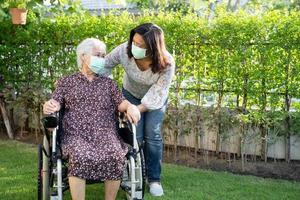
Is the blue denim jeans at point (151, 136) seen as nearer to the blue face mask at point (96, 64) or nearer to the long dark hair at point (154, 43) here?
the long dark hair at point (154, 43)

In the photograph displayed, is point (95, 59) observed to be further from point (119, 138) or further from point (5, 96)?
point (5, 96)

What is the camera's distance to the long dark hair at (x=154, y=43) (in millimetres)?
3922

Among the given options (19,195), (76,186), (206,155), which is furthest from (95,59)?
(206,155)

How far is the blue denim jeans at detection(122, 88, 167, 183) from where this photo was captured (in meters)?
4.32

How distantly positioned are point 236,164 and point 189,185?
1.06 meters

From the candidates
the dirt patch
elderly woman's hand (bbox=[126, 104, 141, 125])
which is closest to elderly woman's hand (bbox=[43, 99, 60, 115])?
elderly woman's hand (bbox=[126, 104, 141, 125])

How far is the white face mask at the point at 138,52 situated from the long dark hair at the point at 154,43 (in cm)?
4

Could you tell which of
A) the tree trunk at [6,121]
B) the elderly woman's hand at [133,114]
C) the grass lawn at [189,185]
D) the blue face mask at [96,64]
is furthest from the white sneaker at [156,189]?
the tree trunk at [6,121]

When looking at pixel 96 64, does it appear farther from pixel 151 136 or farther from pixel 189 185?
pixel 189 185

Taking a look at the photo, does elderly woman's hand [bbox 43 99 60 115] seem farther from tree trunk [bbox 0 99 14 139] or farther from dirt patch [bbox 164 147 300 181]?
tree trunk [bbox 0 99 14 139]

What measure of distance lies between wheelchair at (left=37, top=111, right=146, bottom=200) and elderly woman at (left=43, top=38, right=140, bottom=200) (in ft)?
0.22

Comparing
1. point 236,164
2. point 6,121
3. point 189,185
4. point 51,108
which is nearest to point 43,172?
point 51,108

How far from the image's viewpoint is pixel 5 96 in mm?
A: 6746

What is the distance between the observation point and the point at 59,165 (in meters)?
3.45
